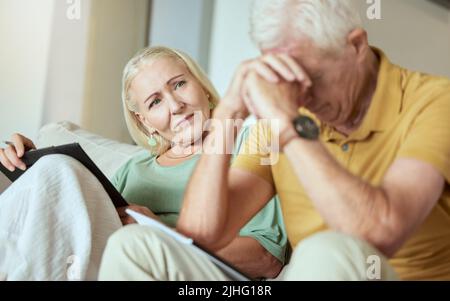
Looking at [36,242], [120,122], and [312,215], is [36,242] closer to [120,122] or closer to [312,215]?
[312,215]

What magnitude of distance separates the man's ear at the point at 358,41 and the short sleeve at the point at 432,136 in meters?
0.09

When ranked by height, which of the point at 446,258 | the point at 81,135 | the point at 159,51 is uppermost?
the point at 159,51

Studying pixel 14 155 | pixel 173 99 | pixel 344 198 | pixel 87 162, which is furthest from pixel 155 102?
pixel 344 198

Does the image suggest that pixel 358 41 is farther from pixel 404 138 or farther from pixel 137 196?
pixel 137 196

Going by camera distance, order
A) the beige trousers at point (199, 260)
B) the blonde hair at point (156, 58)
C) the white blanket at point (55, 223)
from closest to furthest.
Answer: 1. the beige trousers at point (199, 260)
2. the white blanket at point (55, 223)
3. the blonde hair at point (156, 58)

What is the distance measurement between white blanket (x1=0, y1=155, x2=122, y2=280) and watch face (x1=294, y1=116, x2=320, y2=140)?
339 millimetres

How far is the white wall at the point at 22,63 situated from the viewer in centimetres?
131

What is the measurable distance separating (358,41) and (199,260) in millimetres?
293

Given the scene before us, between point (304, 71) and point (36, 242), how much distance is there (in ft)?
1.28

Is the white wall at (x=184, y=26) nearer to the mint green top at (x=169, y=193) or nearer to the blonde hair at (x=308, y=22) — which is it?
the mint green top at (x=169, y=193)

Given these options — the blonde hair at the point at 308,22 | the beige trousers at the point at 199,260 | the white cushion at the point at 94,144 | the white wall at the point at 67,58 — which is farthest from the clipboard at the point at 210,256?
the white wall at the point at 67,58
